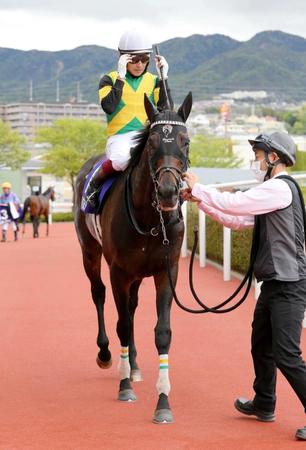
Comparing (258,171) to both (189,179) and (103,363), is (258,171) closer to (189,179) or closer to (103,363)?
(189,179)

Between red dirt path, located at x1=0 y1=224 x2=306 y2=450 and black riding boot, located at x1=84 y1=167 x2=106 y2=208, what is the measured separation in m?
1.33

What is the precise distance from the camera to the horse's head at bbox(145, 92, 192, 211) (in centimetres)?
490

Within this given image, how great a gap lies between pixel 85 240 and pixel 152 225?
2004mm

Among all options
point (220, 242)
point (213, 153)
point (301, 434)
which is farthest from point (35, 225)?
point (213, 153)

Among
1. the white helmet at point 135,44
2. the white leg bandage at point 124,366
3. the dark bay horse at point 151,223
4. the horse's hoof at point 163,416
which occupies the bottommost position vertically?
the horse's hoof at point 163,416

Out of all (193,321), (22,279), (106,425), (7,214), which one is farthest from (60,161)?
(106,425)

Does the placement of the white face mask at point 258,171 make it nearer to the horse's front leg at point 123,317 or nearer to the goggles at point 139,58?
the horse's front leg at point 123,317

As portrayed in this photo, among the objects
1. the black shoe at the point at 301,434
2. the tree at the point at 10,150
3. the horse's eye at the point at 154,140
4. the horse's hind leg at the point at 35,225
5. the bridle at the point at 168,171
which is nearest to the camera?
the black shoe at the point at 301,434

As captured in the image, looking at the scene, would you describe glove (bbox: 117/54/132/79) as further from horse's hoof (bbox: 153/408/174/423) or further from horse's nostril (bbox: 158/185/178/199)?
horse's hoof (bbox: 153/408/174/423)

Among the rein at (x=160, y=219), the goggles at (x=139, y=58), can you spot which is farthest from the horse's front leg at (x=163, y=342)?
the goggles at (x=139, y=58)

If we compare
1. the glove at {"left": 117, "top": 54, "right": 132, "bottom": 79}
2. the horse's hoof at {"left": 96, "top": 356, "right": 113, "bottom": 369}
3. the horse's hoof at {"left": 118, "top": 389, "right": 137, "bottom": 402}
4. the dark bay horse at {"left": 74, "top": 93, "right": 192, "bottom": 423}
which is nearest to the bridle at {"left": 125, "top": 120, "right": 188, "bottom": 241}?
the dark bay horse at {"left": 74, "top": 93, "right": 192, "bottom": 423}

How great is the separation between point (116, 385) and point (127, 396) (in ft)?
1.75

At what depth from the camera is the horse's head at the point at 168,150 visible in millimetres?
4902

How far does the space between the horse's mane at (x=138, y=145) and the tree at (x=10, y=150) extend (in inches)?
2788
